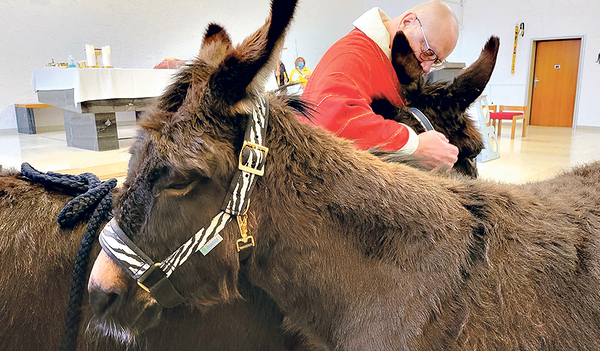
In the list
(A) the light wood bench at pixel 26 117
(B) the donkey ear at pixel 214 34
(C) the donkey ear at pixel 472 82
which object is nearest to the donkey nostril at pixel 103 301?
(B) the donkey ear at pixel 214 34

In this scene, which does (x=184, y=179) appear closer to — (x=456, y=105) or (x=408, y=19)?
(x=456, y=105)

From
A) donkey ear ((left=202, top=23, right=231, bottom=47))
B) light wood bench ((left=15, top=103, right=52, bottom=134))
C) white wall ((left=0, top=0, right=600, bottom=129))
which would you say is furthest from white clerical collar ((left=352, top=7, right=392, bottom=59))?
light wood bench ((left=15, top=103, right=52, bottom=134))

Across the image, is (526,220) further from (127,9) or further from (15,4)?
(127,9)

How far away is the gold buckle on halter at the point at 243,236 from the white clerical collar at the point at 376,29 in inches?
48.2

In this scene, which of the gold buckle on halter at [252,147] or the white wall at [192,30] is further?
the white wall at [192,30]

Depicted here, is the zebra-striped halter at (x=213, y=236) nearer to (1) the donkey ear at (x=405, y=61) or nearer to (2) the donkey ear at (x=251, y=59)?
(2) the donkey ear at (x=251, y=59)

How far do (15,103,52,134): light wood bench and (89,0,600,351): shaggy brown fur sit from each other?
1020 centimetres

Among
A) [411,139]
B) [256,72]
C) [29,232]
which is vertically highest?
[256,72]

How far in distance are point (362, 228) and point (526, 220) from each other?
1.36 ft

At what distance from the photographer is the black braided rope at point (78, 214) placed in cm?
111

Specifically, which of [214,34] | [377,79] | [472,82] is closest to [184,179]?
[214,34]

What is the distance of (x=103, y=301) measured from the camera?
3.07ft

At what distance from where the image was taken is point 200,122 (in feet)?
2.90

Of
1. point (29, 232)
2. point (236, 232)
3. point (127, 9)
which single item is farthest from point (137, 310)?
point (127, 9)
